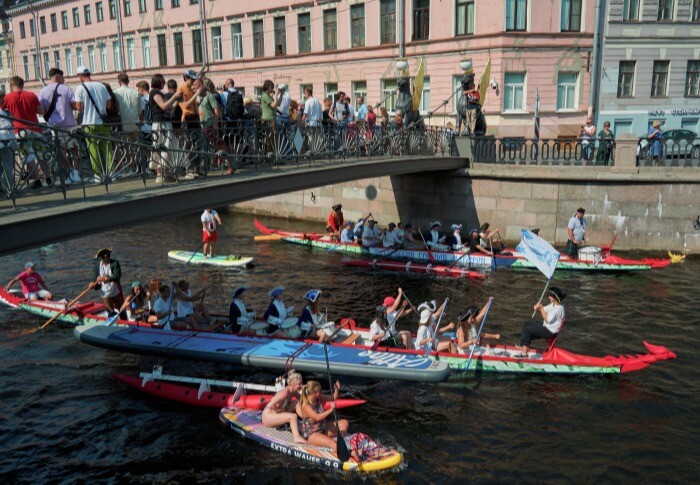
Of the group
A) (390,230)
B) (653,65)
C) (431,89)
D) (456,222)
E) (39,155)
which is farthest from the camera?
(431,89)

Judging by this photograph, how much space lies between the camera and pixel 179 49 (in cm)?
4247

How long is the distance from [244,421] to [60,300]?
322 inches

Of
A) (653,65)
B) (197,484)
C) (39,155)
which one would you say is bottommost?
(197,484)

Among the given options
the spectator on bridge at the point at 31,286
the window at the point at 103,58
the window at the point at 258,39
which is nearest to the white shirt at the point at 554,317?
the spectator on bridge at the point at 31,286

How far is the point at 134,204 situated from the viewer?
10.5 m

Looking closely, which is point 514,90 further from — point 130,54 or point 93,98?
point 130,54

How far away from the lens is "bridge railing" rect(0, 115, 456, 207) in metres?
9.30

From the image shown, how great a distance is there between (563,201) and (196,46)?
28.8 metres

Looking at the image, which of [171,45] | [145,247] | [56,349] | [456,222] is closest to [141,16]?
[171,45]

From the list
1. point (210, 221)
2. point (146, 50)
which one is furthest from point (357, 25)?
point (146, 50)

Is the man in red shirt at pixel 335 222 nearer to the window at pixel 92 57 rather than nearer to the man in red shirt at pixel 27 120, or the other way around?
the man in red shirt at pixel 27 120

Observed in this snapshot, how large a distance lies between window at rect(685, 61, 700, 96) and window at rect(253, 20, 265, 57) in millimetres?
22289

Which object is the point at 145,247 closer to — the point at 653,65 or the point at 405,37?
the point at 405,37

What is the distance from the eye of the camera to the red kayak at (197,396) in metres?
11.0
